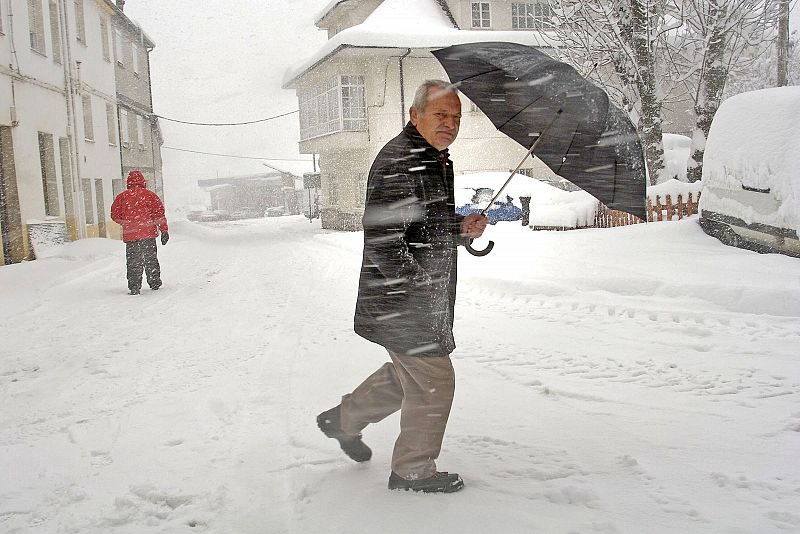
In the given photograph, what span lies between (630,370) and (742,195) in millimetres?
4558

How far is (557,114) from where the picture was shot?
3.29 meters

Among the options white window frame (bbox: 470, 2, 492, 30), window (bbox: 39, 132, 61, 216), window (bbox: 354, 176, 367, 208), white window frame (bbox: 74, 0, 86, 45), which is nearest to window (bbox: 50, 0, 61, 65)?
window (bbox: 39, 132, 61, 216)

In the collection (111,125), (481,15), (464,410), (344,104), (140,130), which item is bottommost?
(464,410)

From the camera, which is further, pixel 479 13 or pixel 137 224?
pixel 479 13

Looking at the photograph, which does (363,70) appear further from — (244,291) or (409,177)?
(409,177)

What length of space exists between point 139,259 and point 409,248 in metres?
7.73

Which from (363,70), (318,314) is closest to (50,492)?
(318,314)

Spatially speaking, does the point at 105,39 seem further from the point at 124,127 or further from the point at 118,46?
the point at 124,127

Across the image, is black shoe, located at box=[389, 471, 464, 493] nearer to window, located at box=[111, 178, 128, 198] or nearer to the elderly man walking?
the elderly man walking

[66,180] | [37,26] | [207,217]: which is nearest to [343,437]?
[66,180]

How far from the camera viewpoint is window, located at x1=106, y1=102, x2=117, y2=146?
23.1 meters

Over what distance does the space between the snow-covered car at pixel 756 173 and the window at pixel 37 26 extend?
15259 millimetres

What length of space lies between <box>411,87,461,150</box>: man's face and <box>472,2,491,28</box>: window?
91.3 feet

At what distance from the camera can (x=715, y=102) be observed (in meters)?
14.4
